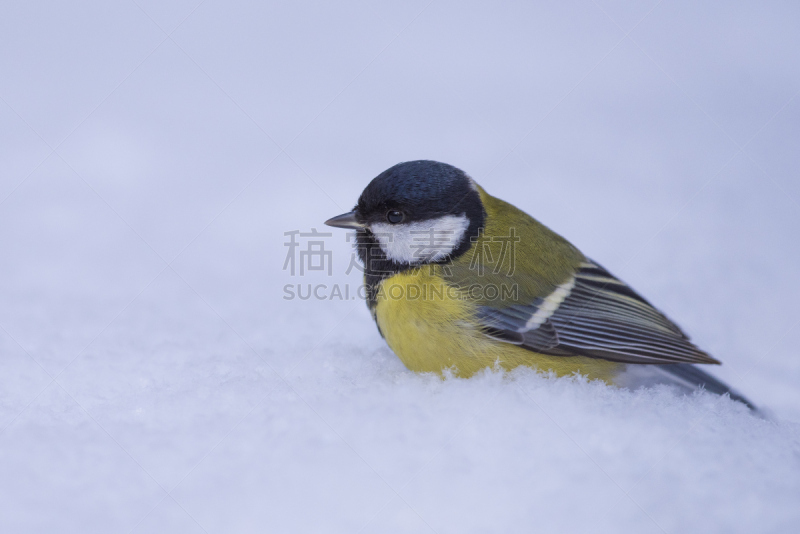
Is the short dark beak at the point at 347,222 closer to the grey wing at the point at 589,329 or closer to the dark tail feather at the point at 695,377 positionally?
the grey wing at the point at 589,329

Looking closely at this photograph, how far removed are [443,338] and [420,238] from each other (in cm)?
32

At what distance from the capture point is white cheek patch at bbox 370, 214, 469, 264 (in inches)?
69.4

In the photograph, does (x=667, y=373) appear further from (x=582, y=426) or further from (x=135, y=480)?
(x=135, y=480)

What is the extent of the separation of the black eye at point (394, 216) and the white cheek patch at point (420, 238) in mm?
16

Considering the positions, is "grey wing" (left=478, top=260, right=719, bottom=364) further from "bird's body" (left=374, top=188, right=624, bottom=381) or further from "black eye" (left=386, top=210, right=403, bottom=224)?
"black eye" (left=386, top=210, right=403, bottom=224)

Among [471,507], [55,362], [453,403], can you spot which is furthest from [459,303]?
[55,362]

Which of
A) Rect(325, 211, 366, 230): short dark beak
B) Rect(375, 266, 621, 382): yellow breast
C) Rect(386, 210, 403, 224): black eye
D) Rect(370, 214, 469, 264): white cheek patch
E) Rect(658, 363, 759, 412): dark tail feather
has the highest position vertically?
Rect(386, 210, 403, 224): black eye

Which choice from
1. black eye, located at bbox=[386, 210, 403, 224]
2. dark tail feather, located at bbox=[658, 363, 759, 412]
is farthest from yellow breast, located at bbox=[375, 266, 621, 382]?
dark tail feather, located at bbox=[658, 363, 759, 412]

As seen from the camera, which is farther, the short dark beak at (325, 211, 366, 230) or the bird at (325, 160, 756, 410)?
the short dark beak at (325, 211, 366, 230)

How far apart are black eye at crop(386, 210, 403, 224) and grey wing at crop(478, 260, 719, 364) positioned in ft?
1.20

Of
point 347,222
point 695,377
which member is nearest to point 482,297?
point 347,222

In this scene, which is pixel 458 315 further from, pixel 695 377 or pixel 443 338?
pixel 695 377

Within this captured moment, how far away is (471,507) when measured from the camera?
1192 millimetres

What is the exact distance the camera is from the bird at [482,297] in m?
1.65
